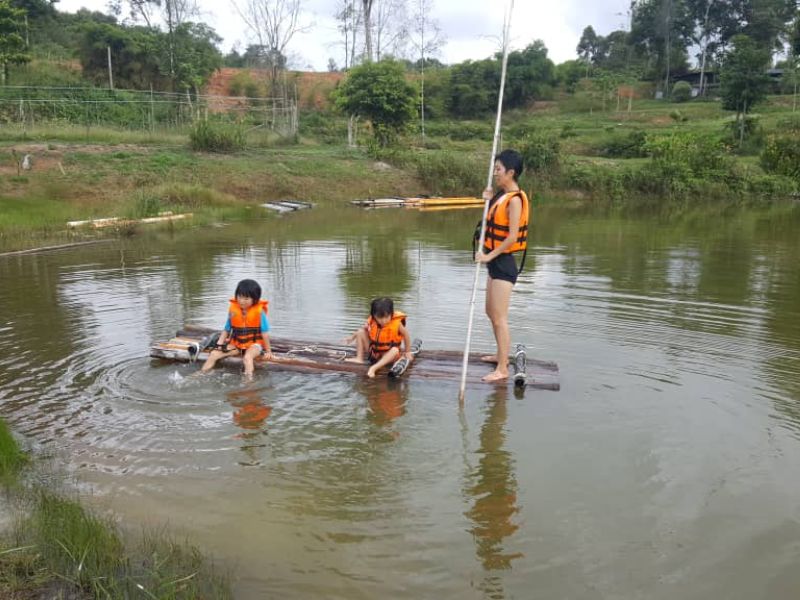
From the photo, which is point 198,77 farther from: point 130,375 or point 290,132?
point 130,375

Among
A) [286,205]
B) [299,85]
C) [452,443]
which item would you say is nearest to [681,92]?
[299,85]

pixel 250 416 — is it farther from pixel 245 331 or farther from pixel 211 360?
pixel 245 331

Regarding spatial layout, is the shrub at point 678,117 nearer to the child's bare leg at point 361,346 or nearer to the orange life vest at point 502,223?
the orange life vest at point 502,223

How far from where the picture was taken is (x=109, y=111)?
3262 centimetres

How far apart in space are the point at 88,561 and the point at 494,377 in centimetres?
379

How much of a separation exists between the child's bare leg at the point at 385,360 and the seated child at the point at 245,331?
110 cm

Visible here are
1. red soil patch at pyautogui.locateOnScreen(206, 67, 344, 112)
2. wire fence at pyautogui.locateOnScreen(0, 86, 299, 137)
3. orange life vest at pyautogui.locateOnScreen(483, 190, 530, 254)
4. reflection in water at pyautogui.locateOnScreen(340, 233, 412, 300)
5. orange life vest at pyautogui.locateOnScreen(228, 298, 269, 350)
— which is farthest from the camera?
red soil patch at pyautogui.locateOnScreen(206, 67, 344, 112)

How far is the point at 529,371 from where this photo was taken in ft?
21.6

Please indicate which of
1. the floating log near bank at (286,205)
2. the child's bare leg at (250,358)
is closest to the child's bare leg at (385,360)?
the child's bare leg at (250,358)

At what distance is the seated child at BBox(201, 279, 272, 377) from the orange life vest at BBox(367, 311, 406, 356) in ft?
3.48

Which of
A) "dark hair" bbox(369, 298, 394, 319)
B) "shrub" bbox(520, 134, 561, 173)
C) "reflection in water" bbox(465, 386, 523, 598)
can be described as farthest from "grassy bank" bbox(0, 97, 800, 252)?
"reflection in water" bbox(465, 386, 523, 598)

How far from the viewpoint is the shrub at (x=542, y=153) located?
1361 inches

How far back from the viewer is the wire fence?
1128 inches

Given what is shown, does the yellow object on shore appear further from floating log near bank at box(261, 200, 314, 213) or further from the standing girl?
the standing girl
